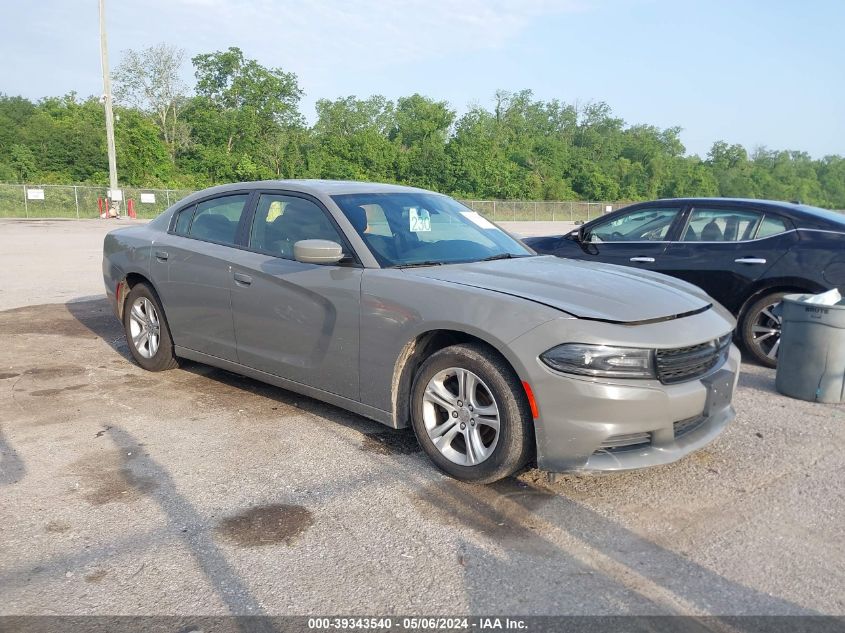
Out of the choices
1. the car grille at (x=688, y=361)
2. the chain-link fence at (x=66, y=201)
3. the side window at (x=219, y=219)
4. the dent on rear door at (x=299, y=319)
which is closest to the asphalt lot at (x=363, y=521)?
the dent on rear door at (x=299, y=319)

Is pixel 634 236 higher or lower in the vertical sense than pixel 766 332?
higher

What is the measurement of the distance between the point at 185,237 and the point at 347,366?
7.12 ft

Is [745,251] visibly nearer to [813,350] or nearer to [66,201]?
[813,350]

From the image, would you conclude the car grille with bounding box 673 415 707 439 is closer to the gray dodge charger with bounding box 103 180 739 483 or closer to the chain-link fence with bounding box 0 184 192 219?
the gray dodge charger with bounding box 103 180 739 483

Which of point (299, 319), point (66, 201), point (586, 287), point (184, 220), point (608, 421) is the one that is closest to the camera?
point (608, 421)

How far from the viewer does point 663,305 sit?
149 inches

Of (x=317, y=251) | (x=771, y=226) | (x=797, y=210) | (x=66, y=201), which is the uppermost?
(x=797, y=210)

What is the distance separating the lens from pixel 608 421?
3.34 m

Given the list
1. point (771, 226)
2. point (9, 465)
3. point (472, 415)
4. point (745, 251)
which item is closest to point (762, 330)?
point (745, 251)

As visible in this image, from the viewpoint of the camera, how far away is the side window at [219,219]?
17.1 ft

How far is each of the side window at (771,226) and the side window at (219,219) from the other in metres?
4.73

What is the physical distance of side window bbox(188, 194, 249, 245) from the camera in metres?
5.22

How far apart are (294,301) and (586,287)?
1.84 meters

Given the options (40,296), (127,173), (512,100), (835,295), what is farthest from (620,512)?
(512,100)
